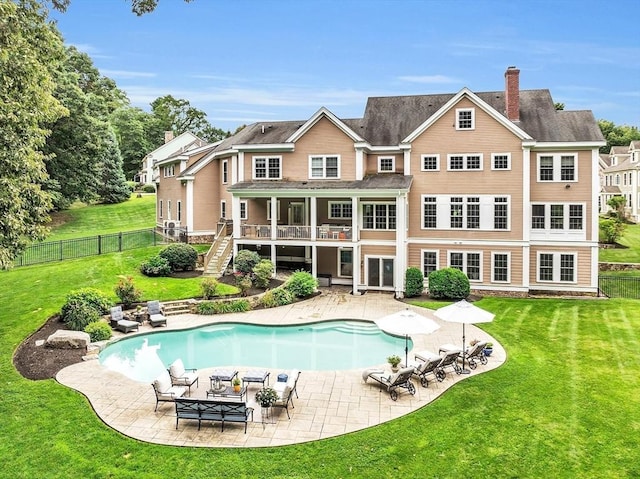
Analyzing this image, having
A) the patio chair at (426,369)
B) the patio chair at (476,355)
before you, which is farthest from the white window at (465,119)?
the patio chair at (426,369)

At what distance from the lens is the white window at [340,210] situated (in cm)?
2950

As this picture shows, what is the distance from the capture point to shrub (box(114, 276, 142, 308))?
21.7 metres

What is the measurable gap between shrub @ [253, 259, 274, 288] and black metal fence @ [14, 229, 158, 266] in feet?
36.5

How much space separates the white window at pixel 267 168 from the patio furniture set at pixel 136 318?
38.6ft

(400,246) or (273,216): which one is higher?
(273,216)

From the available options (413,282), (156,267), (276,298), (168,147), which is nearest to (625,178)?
(413,282)

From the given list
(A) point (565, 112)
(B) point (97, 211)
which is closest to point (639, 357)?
(A) point (565, 112)

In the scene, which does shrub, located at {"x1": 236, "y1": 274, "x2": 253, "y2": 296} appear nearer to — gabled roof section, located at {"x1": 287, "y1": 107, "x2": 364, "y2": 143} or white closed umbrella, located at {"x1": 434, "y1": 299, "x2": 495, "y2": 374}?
gabled roof section, located at {"x1": 287, "y1": 107, "x2": 364, "y2": 143}

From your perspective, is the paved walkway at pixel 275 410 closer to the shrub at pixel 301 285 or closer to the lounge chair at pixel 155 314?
the lounge chair at pixel 155 314

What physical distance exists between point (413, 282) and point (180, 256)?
45.5 ft

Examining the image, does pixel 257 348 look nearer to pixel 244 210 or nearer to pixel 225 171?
pixel 244 210

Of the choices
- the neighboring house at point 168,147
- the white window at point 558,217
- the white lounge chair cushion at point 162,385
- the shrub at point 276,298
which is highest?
the neighboring house at point 168,147

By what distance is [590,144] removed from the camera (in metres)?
25.3

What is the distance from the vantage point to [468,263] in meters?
26.9
